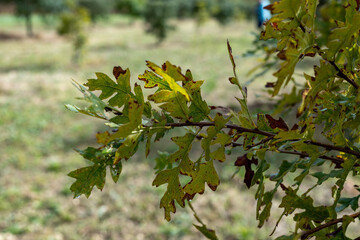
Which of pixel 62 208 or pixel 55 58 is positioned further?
pixel 55 58

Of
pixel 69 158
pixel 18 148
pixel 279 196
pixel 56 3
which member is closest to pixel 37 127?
pixel 18 148

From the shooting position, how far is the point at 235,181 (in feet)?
16.5

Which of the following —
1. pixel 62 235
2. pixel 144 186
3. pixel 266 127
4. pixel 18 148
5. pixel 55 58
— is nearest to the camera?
pixel 266 127

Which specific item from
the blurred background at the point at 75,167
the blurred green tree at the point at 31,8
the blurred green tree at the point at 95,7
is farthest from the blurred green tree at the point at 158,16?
the blurred green tree at the point at 95,7

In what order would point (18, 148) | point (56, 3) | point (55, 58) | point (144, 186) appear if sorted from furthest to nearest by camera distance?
point (56, 3) < point (55, 58) < point (18, 148) < point (144, 186)

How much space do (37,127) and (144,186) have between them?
10.6ft

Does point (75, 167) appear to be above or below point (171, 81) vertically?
below

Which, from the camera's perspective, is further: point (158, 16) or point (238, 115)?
point (158, 16)

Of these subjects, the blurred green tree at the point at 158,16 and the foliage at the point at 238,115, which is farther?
the blurred green tree at the point at 158,16

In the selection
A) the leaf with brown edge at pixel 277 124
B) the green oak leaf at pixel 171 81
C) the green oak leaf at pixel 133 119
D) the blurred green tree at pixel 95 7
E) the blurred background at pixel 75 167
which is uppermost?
the green oak leaf at pixel 171 81

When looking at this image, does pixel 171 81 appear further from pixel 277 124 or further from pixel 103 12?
pixel 103 12

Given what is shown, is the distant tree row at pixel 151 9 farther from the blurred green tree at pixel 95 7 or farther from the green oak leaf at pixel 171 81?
the green oak leaf at pixel 171 81

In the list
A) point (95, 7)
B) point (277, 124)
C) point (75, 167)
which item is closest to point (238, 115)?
point (277, 124)

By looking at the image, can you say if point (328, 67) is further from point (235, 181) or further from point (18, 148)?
point (18, 148)
